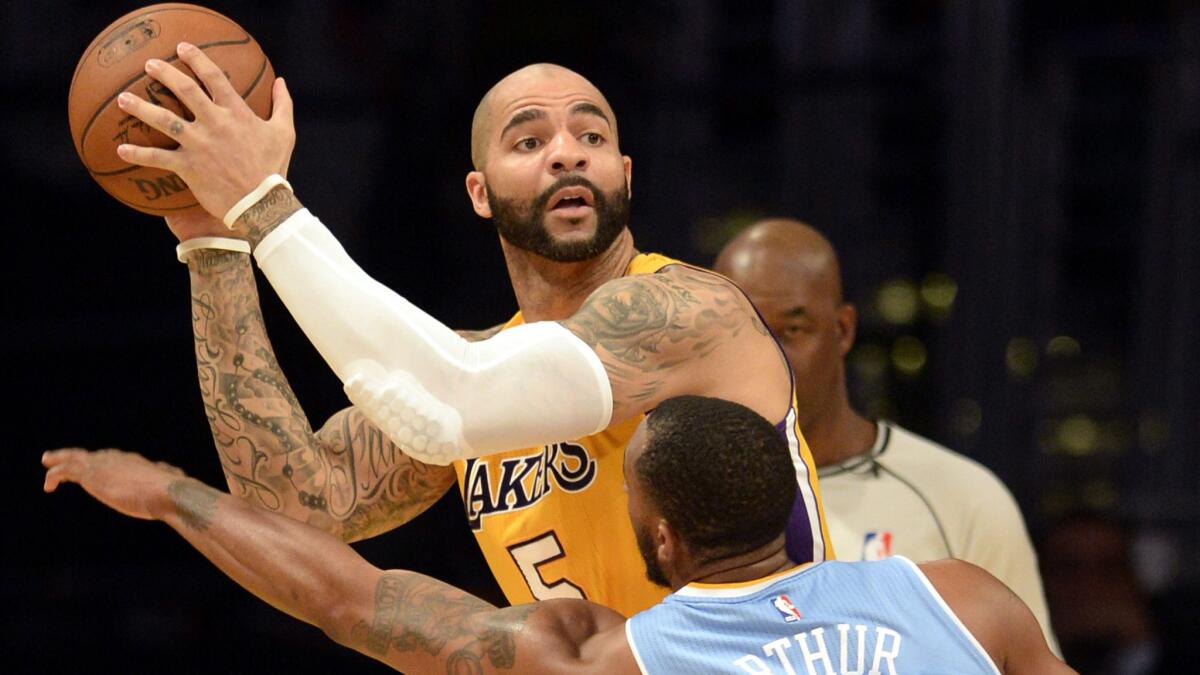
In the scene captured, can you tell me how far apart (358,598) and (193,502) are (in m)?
0.36

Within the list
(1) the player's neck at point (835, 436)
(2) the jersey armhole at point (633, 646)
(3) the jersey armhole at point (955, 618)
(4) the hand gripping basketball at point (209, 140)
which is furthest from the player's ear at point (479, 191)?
(1) the player's neck at point (835, 436)

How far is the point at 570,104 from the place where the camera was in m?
2.96

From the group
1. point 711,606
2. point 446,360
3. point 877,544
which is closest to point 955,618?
point 711,606

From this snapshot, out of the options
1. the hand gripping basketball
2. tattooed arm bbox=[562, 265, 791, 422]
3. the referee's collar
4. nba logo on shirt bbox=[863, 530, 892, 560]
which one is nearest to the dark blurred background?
the referee's collar

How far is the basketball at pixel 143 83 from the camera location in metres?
2.63

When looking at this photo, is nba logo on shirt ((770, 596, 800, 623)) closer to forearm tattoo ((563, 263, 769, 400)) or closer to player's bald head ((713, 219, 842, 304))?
forearm tattoo ((563, 263, 769, 400))

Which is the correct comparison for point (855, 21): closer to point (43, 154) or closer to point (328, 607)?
point (43, 154)

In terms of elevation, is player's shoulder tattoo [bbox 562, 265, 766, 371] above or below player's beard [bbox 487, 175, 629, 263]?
below

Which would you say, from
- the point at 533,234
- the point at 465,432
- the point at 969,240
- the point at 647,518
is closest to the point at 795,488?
the point at 647,518

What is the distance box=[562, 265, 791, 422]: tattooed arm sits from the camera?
2520 millimetres

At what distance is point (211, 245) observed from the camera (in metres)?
2.88

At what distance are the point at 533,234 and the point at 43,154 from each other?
394cm

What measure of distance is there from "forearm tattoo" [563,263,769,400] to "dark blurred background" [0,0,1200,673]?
3296 mm

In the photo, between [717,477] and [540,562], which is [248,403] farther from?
[717,477]
